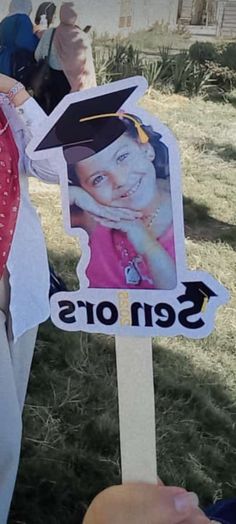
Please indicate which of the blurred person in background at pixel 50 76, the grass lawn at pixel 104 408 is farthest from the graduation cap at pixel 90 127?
the grass lawn at pixel 104 408

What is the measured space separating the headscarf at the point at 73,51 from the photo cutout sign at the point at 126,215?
22cm

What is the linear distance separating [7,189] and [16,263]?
10cm

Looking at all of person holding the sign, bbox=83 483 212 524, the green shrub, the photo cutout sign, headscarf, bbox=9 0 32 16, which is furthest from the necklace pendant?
the green shrub

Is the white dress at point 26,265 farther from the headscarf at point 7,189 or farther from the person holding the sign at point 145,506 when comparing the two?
the person holding the sign at point 145,506

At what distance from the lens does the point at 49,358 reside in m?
1.89

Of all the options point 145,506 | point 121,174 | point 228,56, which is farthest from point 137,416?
point 228,56

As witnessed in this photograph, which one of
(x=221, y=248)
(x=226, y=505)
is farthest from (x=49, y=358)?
(x=226, y=505)

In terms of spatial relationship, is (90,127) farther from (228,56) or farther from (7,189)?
(228,56)

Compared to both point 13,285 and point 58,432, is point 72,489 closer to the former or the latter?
point 58,432

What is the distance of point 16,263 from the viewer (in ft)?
3.47

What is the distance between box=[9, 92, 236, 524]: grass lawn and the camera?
61.6 inches

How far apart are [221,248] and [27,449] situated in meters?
0.89

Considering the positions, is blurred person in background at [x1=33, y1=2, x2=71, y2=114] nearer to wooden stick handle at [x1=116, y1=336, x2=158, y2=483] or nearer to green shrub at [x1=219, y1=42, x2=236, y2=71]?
wooden stick handle at [x1=116, y1=336, x2=158, y2=483]

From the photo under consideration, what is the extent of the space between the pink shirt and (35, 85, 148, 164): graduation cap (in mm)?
66
